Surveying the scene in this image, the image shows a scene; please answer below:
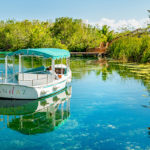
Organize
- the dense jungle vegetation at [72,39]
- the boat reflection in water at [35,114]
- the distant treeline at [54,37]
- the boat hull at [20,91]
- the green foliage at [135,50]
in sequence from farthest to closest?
the distant treeline at [54,37]
the dense jungle vegetation at [72,39]
the green foliage at [135,50]
the boat hull at [20,91]
the boat reflection in water at [35,114]

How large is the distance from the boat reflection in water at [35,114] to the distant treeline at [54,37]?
41752mm

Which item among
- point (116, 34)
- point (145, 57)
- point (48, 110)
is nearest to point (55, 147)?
point (48, 110)

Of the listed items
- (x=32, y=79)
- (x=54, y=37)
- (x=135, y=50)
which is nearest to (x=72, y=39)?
(x=54, y=37)

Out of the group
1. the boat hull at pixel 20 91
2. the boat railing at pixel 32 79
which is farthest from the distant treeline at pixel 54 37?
the boat hull at pixel 20 91

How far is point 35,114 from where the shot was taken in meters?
11.6

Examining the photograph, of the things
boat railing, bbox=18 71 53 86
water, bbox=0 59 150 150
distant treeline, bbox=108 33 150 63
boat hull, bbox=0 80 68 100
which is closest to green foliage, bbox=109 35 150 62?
distant treeline, bbox=108 33 150 63

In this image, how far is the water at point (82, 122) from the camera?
27.6 feet

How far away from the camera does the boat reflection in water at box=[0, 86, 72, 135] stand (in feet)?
32.4

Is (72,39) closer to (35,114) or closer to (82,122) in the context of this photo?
(35,114)

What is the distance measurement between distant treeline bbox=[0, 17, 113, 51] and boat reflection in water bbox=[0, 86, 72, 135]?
137 ft

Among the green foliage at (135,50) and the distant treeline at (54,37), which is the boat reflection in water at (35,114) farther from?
the distant treeline at (54,37)

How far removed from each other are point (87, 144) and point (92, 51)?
5034 cm

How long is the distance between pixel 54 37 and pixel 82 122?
50204 mm

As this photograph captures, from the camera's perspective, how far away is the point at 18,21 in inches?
3349
